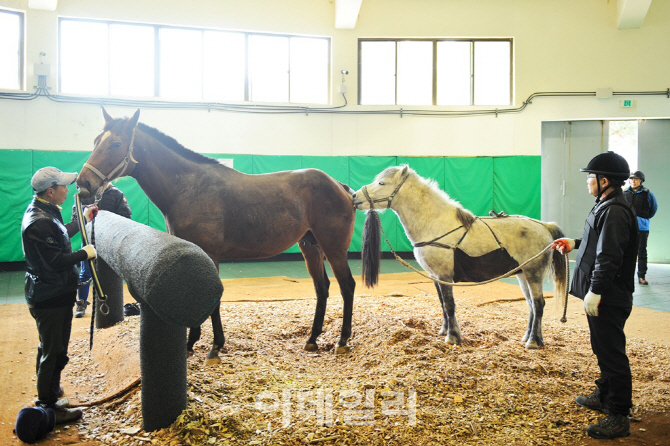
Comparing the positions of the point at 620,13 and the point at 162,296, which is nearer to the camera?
the point at 162,296

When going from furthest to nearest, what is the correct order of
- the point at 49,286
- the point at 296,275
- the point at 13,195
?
the point at 13,195
the point at 296,275
the point at 49,286

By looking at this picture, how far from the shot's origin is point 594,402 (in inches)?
127

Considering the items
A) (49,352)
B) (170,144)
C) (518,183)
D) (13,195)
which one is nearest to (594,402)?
(49,352)

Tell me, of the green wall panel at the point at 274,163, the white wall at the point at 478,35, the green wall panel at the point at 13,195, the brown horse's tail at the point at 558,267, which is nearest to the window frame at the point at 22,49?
the green wall panel at the point at 13,195

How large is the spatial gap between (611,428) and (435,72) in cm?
1125

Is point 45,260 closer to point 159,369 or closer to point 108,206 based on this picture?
point 159,369

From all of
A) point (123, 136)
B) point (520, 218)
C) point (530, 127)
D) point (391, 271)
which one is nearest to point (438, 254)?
point (520, 218)

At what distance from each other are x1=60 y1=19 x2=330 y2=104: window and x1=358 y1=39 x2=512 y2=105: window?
1.28m

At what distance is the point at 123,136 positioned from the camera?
4.03 metres

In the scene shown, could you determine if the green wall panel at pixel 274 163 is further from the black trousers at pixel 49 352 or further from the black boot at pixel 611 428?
the black boot at pixel 611 428

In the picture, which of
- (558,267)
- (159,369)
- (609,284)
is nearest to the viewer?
(159,369)

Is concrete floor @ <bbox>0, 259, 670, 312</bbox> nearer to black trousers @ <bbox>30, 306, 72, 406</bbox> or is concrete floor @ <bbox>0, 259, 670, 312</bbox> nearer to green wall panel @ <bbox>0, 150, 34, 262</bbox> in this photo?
green wall panel @ <bbox>0, 150, 34, 262</bbox>

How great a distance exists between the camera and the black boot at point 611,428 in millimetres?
2857

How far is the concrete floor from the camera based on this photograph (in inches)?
290
